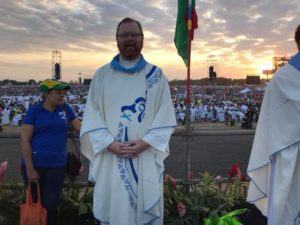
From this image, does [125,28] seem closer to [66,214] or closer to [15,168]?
[66,214]

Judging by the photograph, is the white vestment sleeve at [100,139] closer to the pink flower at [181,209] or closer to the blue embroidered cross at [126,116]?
the blue embroidered cross at [126,116]

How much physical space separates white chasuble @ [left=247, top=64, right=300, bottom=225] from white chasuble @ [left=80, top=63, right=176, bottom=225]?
33.0 inches

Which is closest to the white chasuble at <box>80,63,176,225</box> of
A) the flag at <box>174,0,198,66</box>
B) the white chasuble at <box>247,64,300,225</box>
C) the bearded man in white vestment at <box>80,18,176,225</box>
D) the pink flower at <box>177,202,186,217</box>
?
the bearded man in white vestment at <box>80,18,176,225</box>

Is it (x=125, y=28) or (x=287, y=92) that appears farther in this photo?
(x=125, y=28)

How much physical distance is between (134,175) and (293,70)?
1.55m

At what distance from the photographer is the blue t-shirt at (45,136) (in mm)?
4062

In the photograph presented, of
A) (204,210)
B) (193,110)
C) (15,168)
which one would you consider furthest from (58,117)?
(193,110)

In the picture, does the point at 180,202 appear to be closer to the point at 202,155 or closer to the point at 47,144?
the point at 47,144

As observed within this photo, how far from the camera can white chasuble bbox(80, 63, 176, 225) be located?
3.57 metres

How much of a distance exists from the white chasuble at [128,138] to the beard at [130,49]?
15 centimetres

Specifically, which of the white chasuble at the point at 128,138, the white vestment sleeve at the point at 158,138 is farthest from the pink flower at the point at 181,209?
the white vestment sleeve at the point at 158,138

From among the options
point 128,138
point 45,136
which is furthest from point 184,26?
point 45,136

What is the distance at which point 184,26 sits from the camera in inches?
195

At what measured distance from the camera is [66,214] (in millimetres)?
4699
